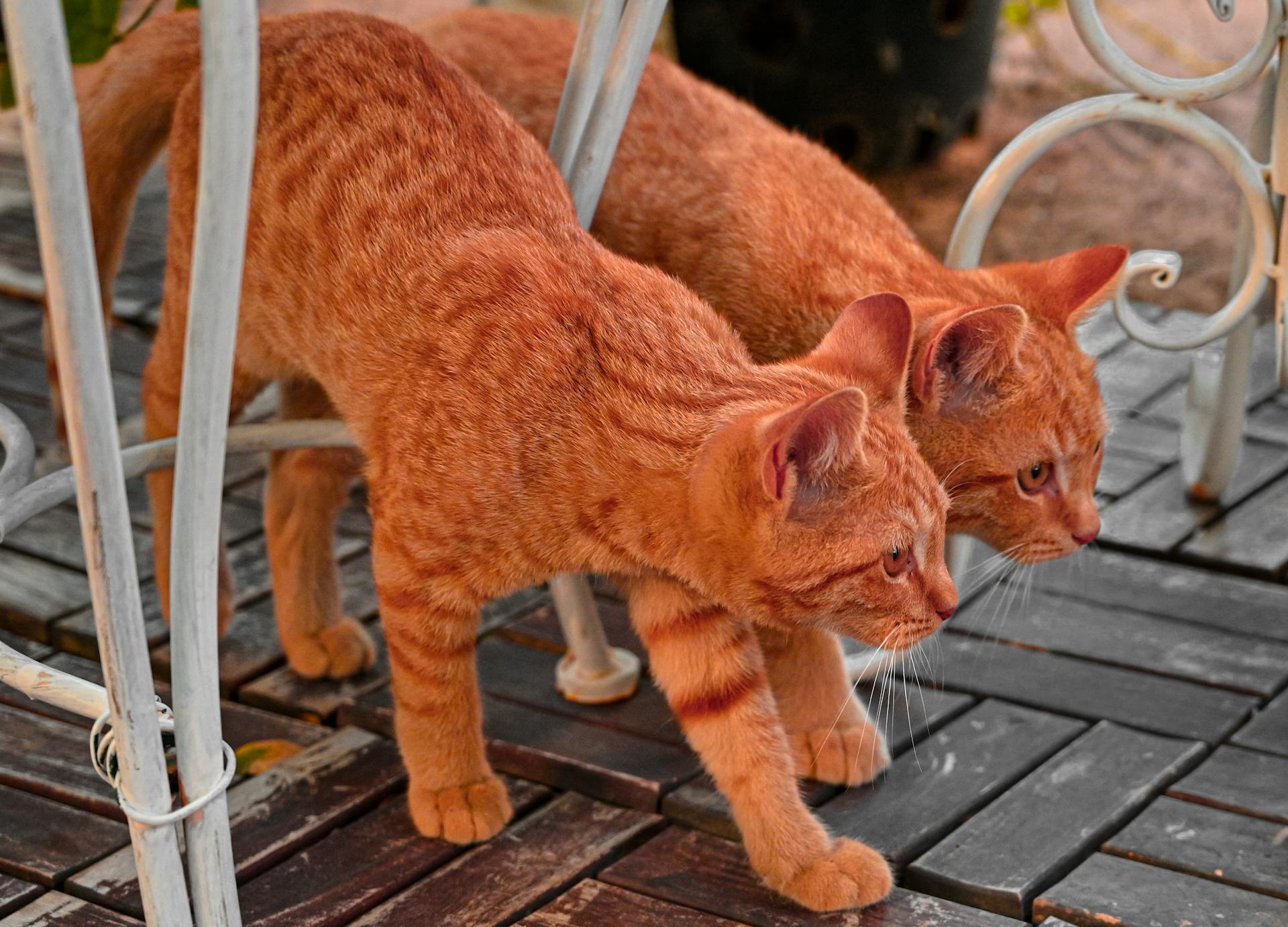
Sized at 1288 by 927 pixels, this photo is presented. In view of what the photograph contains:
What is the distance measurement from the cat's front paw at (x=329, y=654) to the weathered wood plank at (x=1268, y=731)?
1.31 m

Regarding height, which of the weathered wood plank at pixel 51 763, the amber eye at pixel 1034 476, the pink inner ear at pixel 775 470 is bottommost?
the weathered wood plank at pixel 51 763

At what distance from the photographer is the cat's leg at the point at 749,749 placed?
1788 millimetres

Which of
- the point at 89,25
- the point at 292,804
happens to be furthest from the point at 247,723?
the point at 89,25

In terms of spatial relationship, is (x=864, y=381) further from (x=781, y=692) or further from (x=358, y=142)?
(x=358, y=142)

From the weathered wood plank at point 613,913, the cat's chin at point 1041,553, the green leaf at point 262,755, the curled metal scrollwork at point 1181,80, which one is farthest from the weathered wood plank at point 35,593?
the curled metal scrollwork at point 1181,80

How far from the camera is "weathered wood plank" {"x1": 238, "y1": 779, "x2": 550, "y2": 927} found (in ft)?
5.88

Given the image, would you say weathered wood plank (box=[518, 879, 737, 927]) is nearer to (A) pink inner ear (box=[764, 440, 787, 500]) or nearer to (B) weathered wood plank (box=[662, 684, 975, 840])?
(B) weathered wood plank (box=[662, 684, 975, 840])

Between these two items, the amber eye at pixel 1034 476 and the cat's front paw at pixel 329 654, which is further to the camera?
the cat's front paw at pixel 329 654

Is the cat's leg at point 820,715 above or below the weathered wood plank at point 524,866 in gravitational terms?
above

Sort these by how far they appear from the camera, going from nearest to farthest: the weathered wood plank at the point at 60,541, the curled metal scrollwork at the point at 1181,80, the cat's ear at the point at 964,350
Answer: the cat's ear at the point at 964,350 < the curled metal scrollwork at the point at 1181,80 < the weathered wood plank at the point at 60,541

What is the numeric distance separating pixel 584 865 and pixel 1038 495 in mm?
741

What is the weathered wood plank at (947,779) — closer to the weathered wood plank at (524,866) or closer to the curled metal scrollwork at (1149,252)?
the weathered wood plank at (524,866)

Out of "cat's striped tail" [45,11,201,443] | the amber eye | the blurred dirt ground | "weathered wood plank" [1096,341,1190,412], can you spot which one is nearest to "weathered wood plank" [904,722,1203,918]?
the amber eye

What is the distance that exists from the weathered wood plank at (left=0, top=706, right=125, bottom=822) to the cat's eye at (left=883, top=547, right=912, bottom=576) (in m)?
1.07
